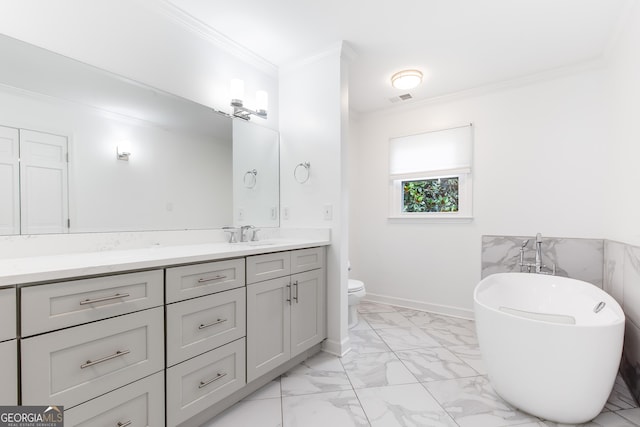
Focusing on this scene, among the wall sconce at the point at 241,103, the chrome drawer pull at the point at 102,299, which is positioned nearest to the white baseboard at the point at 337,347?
the chrome drawer pull at the point at 102,299

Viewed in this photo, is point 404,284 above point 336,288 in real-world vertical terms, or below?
below

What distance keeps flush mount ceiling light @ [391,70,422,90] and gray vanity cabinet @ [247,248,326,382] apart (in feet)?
5.91

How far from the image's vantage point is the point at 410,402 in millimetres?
1694

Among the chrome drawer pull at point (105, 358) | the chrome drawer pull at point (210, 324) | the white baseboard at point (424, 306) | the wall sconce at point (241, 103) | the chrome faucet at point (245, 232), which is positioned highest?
the wall sconce at point (241, 103)

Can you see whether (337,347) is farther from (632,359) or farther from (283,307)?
(632,359)

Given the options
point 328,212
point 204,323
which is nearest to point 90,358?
point 204,323

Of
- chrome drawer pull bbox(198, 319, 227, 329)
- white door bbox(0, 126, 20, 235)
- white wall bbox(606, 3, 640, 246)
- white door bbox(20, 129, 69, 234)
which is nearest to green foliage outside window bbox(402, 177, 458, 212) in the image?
white wall bbox(606, 3, 640, 246)

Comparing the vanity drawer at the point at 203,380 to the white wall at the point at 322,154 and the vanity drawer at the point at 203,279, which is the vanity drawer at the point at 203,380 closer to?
the vanity drawer at the point at 203,279

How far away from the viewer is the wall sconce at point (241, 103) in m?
2.19

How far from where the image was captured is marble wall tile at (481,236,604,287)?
98.6 inches

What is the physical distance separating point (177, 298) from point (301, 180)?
1464 mm

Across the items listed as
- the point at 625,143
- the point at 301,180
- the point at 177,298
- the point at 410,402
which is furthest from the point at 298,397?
the point at 625,143

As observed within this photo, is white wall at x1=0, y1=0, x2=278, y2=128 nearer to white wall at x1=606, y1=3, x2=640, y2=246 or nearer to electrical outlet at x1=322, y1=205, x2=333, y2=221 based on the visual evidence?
electrical outlet at x1=322, y1=205, x2=333, y2=221

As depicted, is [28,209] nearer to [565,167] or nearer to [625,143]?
[625,143]
